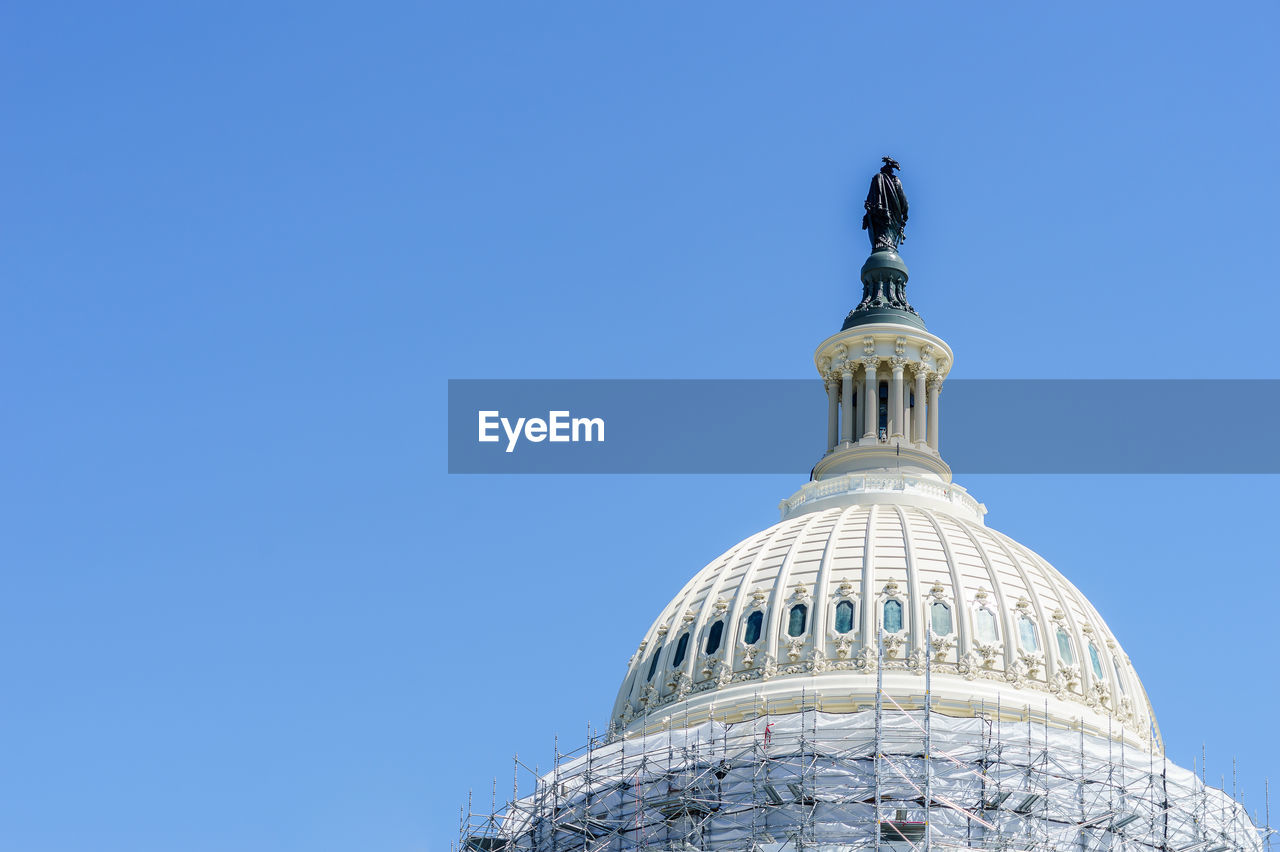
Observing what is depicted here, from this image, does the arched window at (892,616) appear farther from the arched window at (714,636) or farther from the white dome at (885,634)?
the arched window at (714,636)

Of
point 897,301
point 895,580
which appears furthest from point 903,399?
point 895,580

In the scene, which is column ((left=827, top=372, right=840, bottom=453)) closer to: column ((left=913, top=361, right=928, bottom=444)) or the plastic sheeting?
column ((left=913, top=361, right=928, bottom=444))

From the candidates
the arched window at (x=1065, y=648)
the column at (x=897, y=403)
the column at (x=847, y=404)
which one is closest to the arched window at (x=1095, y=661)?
the arched window at (x=1065, y=648)

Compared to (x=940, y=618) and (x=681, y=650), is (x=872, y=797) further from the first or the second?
(x=681, y=650)

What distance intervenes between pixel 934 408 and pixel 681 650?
22.9 meters

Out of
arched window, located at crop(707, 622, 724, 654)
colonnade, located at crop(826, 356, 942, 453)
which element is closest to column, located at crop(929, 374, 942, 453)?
colonnade, located at crop(826, 356, 942, 453)

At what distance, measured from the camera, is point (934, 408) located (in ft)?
424

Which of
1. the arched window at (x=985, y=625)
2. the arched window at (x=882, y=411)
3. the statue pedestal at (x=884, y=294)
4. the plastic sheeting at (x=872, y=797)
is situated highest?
the statue pedestal at (x=884, y=294)

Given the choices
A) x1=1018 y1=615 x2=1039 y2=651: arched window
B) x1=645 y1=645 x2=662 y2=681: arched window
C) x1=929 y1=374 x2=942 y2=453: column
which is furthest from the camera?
x1=929 y1=374 x2=942 y2=453: column

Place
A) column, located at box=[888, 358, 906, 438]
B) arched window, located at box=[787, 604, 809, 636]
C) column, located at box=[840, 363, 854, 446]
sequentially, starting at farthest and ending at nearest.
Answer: column, located at box=[840, 363, 854, 446] → column, located at box=[888, 358, 906, 438] → arched window, located at box=[787, 604, 809, 636]

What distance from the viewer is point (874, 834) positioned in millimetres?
93125

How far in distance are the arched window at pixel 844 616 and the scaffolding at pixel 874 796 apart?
8399 millimetres

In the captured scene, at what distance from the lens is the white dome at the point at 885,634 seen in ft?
349

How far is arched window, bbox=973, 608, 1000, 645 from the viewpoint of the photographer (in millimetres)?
109125
